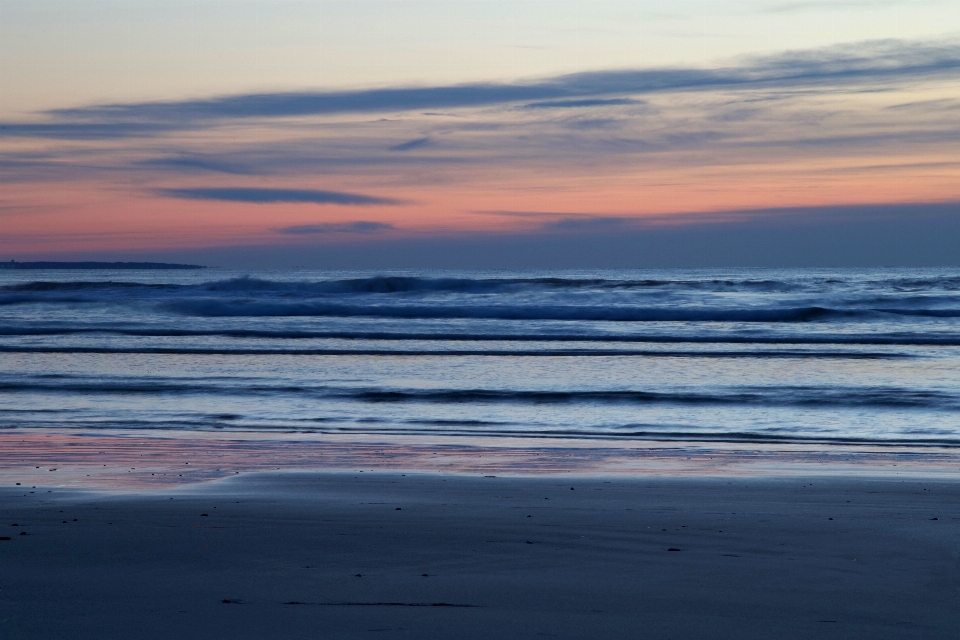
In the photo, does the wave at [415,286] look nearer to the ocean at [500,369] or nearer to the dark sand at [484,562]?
the ocean at [500,369]

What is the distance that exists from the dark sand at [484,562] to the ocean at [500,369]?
3211 millimetres

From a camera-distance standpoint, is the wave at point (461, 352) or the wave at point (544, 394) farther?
the wave at point (461, 352)

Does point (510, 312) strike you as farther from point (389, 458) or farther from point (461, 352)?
point (389, 458)

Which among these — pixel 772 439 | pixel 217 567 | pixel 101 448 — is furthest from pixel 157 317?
pixel 217 567

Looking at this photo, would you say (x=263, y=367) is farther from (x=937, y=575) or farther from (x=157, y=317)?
(x=157, y=317)

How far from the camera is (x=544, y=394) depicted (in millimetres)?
12117

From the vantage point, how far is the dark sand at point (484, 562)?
11.3 ft

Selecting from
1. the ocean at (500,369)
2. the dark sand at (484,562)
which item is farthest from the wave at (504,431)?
the dark sand at (484,562)

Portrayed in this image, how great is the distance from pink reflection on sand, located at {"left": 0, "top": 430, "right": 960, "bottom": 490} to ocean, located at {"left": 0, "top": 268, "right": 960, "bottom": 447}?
542 millimetres

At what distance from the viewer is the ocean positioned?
9711 millimetres

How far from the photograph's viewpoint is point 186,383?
13.1 meters

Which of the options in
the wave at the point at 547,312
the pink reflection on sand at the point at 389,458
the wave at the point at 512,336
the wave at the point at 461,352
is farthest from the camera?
the wave at the point at 547,312

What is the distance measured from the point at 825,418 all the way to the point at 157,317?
2403cm

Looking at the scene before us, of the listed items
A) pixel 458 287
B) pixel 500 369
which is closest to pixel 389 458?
pixel 500 369
